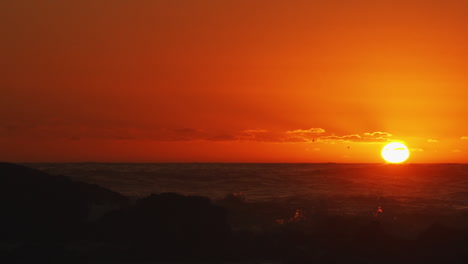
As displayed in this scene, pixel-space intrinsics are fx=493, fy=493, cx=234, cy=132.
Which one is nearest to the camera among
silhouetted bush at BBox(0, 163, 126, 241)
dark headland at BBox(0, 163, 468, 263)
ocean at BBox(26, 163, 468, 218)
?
dark headland at BBox(0, 163, 468, 263)

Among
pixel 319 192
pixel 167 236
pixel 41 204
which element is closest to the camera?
pixel 167 236

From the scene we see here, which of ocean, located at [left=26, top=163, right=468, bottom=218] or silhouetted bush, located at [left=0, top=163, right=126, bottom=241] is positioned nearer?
silhouetted bush, located at [left=0, top=163, right=126, bottom=241]

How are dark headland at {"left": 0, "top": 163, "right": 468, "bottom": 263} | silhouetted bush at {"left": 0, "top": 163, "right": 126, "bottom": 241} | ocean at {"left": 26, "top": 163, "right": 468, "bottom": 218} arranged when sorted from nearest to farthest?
dark headland at {"left": 0, "top": 163, "right": 468, "bottom": 263}, silhouetted bush at {"left": 0, "top": 163, "right": 126, "bottom": 241}, ocean at {"left": 26, "top": 163, "right": 468, "bottom": 218}

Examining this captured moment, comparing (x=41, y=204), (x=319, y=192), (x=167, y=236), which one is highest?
(x=41, y=204)

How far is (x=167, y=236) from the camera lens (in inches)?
630

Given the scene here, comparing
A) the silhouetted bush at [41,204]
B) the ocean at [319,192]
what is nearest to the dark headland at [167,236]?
the silhouetted bush at [41,204]

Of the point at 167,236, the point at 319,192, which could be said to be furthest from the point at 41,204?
the point at 319,192

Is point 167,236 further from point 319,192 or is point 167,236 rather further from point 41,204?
point 319,192

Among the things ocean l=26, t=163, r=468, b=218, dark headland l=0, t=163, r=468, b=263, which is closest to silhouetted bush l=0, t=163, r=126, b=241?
dark headland l=0, t=163, r=468, b=263

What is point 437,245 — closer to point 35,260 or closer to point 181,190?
point 35,260

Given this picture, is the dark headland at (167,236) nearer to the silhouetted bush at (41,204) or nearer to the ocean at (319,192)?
the silhouetted bush at (41,204)

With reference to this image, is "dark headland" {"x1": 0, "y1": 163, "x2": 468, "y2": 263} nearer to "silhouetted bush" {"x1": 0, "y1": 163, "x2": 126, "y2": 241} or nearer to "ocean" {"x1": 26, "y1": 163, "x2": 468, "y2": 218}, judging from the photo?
"silhouetted bush" {"x1": 0, "y1": 163, "x2": 126, "y2": 241}

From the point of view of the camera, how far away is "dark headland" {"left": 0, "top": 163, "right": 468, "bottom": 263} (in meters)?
15.0

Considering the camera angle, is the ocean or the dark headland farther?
the ocean
